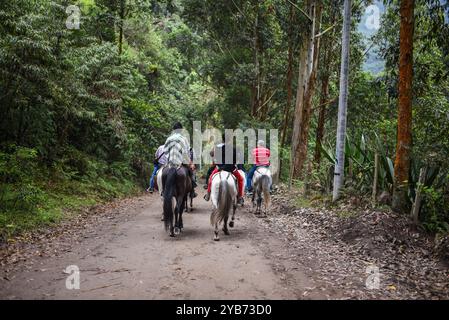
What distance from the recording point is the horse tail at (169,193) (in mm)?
8641

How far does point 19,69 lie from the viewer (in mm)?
10953

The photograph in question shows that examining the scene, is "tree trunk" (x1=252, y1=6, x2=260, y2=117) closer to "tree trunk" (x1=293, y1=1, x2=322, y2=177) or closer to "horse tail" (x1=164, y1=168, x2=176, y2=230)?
"tree trunk" (x1=293, y1=1, x2=322, y2=177)

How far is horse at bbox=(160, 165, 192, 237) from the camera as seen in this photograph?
8.69 meters

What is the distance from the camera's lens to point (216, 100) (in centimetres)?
3055

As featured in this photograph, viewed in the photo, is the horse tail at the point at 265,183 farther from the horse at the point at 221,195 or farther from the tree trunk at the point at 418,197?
the tree trunk at the point at 418,197

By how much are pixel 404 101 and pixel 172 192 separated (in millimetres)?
5382

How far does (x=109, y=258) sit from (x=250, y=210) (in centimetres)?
743

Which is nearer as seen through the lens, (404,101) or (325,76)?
(404,101)

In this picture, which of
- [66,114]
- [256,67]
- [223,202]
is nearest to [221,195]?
[223,202]

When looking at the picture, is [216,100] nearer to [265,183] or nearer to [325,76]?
[325,76]

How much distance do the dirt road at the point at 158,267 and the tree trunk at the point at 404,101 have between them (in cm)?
307

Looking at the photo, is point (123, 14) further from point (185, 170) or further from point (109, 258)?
point (109, 258)

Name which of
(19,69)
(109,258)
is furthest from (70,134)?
(109,258)

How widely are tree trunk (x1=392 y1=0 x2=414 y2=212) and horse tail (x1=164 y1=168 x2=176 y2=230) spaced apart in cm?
494
